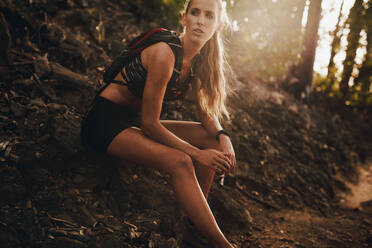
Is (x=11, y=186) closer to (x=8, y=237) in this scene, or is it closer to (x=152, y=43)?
(x=8, y=237)

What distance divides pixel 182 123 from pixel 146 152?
0.74m

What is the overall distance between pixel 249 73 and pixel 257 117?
7.90ft

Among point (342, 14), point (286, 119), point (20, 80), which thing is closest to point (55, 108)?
point (20, 80)

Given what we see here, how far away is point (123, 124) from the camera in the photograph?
7.73ft

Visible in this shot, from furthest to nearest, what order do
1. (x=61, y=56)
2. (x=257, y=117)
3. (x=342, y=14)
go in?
(x=342, y=14), (x=257, y=117), (x=61, y=56)

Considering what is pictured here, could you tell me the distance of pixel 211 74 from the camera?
2.76 meters

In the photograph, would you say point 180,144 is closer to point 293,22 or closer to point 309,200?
point 309,200

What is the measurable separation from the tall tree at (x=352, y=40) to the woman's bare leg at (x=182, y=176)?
28.7 feet

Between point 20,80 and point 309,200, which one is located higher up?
point 20,80

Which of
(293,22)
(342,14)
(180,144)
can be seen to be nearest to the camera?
(180,144)

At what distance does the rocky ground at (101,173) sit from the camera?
2.23m

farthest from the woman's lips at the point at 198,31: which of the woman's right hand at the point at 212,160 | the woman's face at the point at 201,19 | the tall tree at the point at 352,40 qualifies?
the tall tree at the point at 352,40

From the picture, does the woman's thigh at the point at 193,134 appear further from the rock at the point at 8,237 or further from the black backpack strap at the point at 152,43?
the rock at the point at 8,237

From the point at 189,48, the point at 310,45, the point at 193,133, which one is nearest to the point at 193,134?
the point at 193,133
